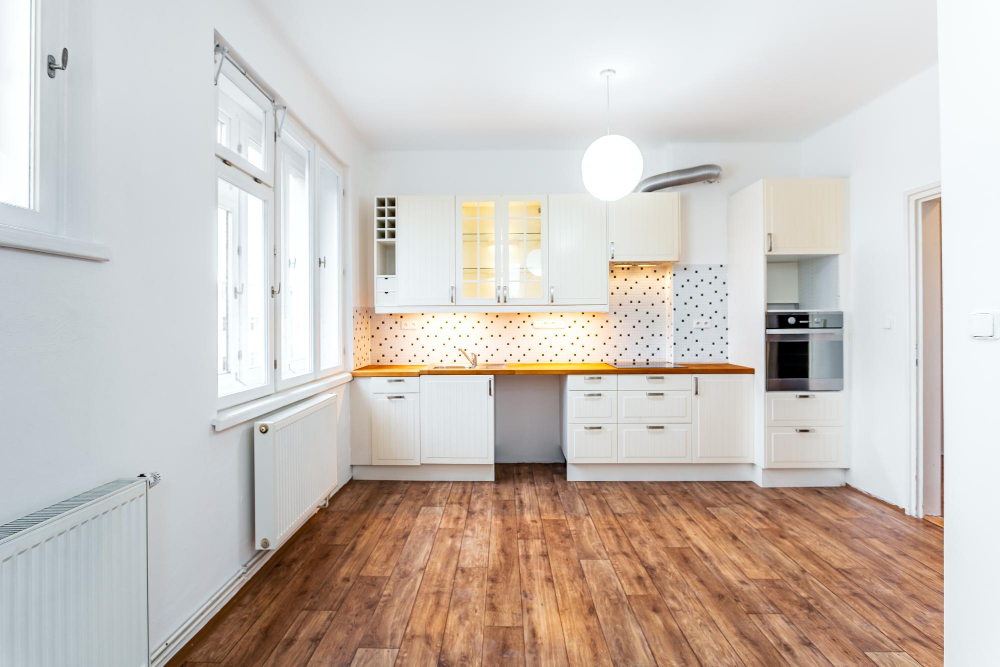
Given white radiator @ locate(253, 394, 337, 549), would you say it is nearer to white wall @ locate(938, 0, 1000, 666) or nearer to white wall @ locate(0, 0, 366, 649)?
white wall @ locate(0, 0, 366, 649)

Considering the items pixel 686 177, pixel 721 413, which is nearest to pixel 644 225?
pixel 686 177

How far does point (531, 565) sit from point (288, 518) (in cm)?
128

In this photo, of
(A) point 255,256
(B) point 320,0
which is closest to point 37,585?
(A) point 255,256

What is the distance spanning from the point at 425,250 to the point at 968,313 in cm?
343

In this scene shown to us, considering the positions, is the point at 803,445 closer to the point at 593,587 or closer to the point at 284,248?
the point at 593,587

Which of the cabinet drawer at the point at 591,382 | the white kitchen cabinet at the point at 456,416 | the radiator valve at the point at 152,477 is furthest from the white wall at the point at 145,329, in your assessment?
the cabinet drawer at the point at 591,382

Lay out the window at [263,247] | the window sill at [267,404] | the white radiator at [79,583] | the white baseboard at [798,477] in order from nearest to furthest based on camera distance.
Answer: the white radiator at [79,583] → the window sill at [267,404] → the window at [263,247] → the white baseboard at [798,477]

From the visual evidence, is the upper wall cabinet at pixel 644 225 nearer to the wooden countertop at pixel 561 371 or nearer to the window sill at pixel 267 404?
the wooden countertop at pixel 561 371

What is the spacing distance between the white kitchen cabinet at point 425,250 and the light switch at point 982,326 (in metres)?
3.27

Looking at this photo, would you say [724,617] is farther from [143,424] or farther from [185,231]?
[185,231]

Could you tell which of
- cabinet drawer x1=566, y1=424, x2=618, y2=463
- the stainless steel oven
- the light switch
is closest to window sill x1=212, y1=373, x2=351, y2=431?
cabinet drawer x1=566, y1=424, x2=618, y2=463

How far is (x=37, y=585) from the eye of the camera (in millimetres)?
1164

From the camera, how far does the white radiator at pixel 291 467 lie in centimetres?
→ 240

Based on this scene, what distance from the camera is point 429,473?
4008mm
